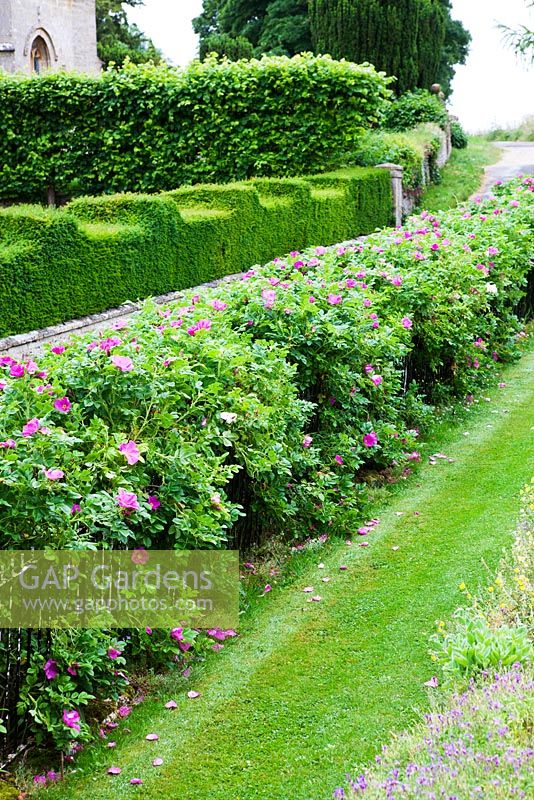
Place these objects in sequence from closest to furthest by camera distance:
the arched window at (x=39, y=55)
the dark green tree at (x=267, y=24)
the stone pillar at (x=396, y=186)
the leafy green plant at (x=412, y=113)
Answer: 1. the stone pillar at (x=396, y=186)
2. the leafy green plant at (x=412, y=113)
3. the arched window at (x=39, y=55)
4. the dark green tree at (x=267, y=24)

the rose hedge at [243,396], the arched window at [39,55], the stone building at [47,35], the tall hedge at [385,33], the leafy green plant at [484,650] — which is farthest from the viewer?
the arched window at [39,55]

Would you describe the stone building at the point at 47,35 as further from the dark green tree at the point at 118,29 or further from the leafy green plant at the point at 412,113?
the leafy green plant at the point at 412,113

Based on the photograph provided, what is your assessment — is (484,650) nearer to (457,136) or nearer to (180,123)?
(180,123)

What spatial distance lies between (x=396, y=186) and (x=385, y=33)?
901cm

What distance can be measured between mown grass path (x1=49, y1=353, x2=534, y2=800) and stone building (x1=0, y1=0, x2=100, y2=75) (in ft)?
77.2

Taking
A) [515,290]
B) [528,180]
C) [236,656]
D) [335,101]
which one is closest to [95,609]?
[236,656]

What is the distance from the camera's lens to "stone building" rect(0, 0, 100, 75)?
27391 millimetres

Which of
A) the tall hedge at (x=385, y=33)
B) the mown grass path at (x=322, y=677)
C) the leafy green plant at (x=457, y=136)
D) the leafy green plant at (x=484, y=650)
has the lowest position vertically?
the mown grass path at (x=322, y=677)

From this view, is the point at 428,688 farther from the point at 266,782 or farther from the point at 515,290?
the point at 515,290

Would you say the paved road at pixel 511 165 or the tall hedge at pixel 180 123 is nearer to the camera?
the tall hedge at pixel 180 123

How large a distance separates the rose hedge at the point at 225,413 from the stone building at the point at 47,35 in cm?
2128

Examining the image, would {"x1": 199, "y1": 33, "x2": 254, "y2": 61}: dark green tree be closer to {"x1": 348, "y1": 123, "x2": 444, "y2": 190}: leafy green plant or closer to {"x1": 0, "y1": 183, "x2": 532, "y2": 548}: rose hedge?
{"x1": 348, "y1": 123, "x2": 444, "y2": 190}: leafy green plant

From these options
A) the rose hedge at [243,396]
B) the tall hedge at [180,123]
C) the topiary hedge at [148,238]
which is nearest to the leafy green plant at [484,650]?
the rose hedge at [243,396]

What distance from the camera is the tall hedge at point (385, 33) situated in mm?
25156
